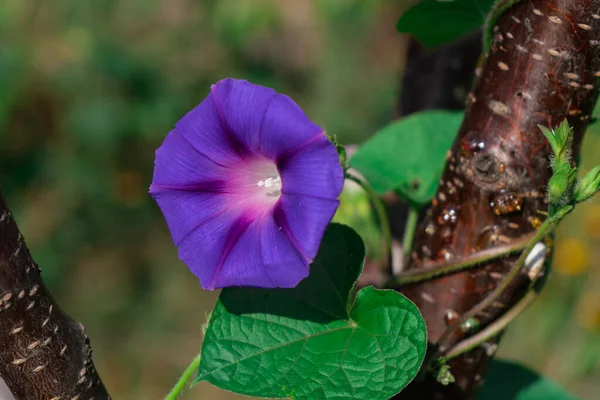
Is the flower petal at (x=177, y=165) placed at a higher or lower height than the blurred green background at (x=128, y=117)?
higher

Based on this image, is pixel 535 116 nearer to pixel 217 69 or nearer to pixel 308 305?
pixel 308 305

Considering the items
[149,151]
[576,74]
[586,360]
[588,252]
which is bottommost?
[586,360]

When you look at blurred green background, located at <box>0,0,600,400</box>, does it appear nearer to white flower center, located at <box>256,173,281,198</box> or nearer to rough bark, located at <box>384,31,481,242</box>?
rough bark, located at <box>384,31,481,242</box>

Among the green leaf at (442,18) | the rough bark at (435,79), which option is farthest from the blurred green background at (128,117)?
the green leaf at (442,18)

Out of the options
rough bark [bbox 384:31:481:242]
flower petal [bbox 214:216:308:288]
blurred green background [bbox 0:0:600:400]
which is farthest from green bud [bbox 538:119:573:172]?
blurred green background [bbox 0:0:600:400]

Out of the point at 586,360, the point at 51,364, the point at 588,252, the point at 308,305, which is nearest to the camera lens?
the point at 51,364

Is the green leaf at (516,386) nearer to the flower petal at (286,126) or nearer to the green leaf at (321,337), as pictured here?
the green leaf at (321,337)

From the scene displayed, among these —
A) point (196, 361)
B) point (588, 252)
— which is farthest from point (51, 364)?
point (588, 252)
